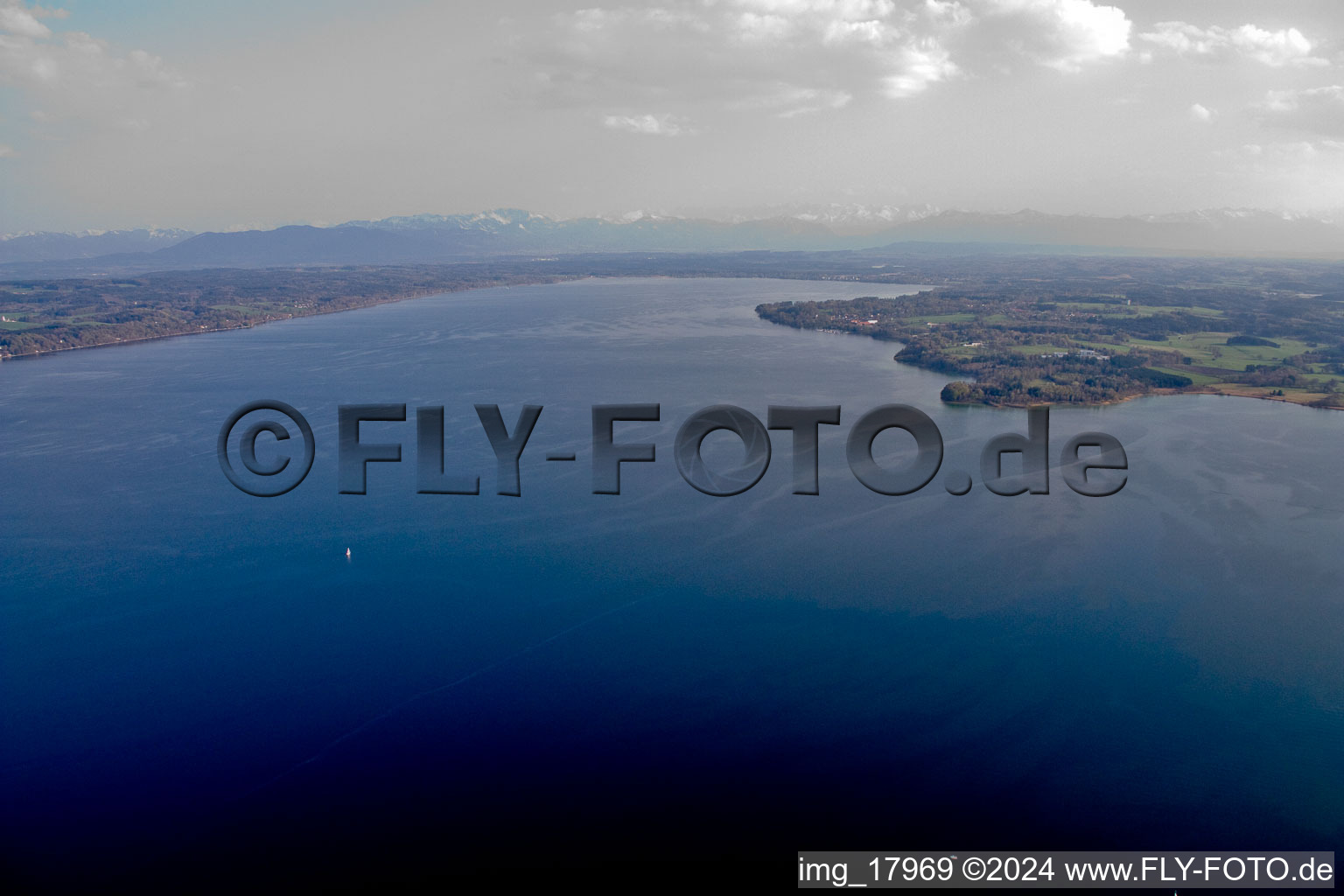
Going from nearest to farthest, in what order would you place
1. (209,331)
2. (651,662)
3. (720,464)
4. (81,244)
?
(651,662), (720,464), (209,331), (81,244)

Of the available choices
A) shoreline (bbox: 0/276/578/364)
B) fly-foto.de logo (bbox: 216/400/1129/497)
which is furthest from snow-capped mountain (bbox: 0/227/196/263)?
fly-foto.de logo (bbox: 216/400/1129/497)

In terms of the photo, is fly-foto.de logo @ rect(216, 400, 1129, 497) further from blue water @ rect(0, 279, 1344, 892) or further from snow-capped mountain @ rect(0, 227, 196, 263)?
snow-capped mountain @ rect(0, 227, 196, 263)

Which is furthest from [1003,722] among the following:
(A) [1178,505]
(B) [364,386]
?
(B) [364,386]

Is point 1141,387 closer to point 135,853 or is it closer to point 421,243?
point 135,853

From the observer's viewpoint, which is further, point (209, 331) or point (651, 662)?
point (209, 331)

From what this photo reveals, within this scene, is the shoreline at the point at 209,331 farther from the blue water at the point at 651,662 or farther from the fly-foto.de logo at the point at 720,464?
the fly-foto.de logo at the point at 720,464

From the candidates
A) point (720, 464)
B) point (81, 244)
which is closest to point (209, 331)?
point (720, 464)

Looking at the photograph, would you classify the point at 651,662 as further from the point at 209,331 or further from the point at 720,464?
the point at 209,331

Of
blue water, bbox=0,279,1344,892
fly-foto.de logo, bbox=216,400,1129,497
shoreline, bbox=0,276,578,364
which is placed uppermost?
shoreline, bbox=0,276,578,364
